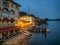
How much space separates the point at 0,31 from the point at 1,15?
1402 centimetres

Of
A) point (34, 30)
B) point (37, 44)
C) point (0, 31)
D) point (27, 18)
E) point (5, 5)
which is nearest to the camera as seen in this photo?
point (0, 31)

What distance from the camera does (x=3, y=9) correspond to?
162ft

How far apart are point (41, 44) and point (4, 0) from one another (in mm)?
19229

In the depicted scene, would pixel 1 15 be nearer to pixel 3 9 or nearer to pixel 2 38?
pixel 3 9

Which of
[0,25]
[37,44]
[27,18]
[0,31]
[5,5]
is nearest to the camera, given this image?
[0,31]

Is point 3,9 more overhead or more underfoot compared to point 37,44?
more overhead

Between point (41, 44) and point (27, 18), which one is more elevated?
point (27, 18)

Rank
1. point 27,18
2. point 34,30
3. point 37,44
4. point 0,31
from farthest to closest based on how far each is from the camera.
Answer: point 27,18, point 34,30, point 37,44, point 0,31

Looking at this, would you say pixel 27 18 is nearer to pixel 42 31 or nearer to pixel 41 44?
pixel 42 31

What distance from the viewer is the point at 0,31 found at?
34188 mm

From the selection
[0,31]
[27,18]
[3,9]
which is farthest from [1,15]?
[27,18]

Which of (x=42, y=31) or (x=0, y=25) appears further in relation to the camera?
(x=42, y=31)

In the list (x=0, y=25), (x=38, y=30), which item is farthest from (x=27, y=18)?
(x=0, y=25)

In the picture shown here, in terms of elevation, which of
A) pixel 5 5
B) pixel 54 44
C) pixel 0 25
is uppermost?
pixel 5 5
